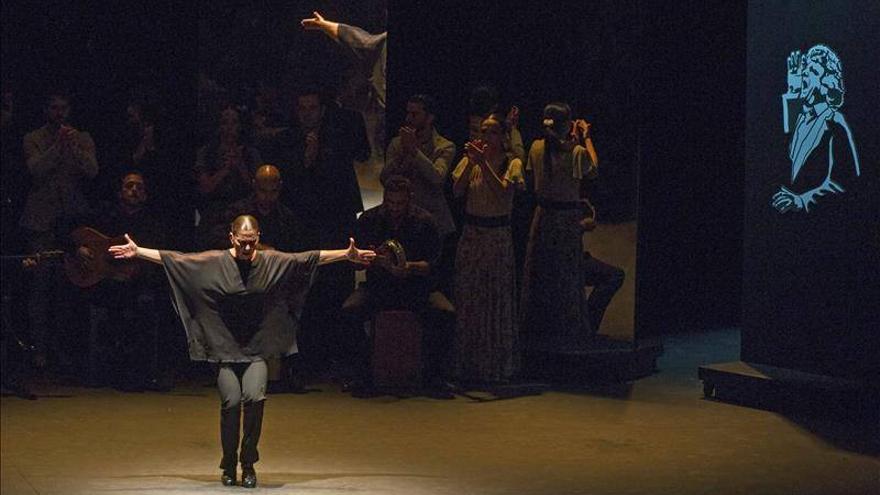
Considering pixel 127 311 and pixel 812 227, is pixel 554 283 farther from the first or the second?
pixel 127 311

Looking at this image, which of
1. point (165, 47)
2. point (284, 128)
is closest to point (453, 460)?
point (284, 128)

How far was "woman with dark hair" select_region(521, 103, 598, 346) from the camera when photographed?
38.8ft

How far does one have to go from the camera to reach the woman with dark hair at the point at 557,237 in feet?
38.8

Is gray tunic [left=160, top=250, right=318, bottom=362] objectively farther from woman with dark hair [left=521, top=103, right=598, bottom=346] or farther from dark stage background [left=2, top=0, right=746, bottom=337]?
woman with dark hair [left=521, top=103, right=598, bottom=346]

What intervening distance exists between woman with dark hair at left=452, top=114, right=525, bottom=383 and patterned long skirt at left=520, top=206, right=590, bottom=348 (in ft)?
1.56

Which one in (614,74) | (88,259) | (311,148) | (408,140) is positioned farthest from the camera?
(614,74)

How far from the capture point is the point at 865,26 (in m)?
10.5

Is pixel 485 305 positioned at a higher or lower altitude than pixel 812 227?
lower

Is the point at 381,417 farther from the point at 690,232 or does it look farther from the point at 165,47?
the point at 690,232

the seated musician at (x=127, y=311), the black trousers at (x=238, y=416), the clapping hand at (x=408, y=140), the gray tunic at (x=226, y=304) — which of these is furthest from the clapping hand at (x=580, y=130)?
the black trousers at (x=238, y=416)

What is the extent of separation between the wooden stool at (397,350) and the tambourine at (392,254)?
42cm

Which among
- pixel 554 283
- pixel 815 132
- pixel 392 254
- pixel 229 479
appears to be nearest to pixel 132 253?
pixel 229 479

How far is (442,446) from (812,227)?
2.88 m

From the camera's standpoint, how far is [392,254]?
10.9 m
